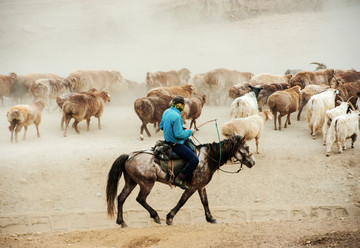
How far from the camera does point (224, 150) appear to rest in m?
6.42

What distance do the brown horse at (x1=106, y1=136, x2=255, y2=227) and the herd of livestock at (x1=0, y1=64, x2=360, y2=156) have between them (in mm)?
2554

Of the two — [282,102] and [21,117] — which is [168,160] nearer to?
[21,117]

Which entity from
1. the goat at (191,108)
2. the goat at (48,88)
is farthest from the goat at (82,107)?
the goat at (48,88)

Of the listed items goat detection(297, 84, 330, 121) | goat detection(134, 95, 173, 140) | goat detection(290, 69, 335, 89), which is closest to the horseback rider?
goat detection(134, 95, 173, 140)

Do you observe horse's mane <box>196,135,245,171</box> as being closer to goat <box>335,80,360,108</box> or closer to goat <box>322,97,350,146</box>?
goat <box>322,97,350,146</box>

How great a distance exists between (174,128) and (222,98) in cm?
1193

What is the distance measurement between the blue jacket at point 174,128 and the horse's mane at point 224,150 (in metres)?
0.57

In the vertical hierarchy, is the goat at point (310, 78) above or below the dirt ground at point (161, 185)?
above

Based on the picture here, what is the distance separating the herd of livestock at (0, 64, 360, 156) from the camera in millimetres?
9586

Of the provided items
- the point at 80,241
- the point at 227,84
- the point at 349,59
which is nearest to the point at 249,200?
the point at 80,241

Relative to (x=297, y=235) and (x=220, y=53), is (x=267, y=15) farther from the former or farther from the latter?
(x=297, y=235)

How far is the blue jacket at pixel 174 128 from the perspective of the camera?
597 centimetres

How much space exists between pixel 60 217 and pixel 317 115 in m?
6.68

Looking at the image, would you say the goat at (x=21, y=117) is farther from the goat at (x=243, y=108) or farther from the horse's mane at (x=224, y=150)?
the horse's mane at (x=224, y=150)
